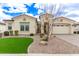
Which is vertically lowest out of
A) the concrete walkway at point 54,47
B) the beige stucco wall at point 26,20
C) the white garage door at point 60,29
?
the concrete walkway at point 54,47

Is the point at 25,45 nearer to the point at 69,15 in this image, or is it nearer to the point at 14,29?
the point at 14,29

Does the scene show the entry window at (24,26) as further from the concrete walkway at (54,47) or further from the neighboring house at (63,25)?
the neighboring house at (63,25)

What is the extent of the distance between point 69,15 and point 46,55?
81 centimetres

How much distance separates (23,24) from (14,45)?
401 mm

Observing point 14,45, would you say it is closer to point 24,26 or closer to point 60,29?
point 24,26

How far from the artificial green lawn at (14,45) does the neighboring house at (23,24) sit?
0.16m

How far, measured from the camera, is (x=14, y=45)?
532cm

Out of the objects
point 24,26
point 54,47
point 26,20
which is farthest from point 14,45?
point 54,47

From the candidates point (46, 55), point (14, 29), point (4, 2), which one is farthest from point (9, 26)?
point (46, 55)

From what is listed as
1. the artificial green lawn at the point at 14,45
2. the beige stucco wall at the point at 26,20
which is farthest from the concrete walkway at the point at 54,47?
the beige stucco wall at the point at 26,20

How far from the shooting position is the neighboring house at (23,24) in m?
5.33

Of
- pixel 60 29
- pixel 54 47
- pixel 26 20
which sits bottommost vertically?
pixel 54 47

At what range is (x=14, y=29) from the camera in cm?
535

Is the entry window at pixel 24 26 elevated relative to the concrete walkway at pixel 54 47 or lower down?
elevated
